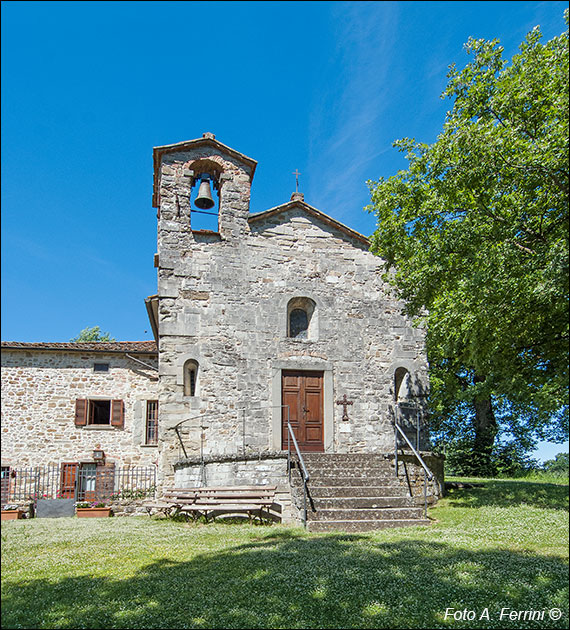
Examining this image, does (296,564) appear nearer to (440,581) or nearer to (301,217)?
(440,581)

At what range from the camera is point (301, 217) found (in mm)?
14352

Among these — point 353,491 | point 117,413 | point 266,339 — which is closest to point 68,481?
point 117,413

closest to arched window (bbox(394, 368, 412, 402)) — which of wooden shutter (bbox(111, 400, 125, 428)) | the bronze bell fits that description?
the bronze bell

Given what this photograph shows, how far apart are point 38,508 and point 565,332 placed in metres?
3.80

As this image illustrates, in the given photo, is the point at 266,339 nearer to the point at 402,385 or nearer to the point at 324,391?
the point at 324,391

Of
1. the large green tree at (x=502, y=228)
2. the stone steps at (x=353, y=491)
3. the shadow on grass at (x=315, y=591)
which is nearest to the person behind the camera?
the shadow on grass at (x=315, y=591)

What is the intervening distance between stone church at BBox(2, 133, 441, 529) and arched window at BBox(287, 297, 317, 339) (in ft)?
0.11

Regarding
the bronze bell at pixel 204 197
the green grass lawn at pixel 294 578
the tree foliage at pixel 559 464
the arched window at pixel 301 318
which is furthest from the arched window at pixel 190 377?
the tree foliage at pixel 559 464

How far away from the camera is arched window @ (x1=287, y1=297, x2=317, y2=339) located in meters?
13.8

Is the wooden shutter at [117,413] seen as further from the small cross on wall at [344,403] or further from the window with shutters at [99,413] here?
the small cross on wall at [344,403]

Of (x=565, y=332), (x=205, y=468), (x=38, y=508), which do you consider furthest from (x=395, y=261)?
(x=38, y=508)

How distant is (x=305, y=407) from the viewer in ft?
43.2

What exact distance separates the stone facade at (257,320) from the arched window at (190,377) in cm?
13

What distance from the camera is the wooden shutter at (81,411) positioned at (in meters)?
18.5
